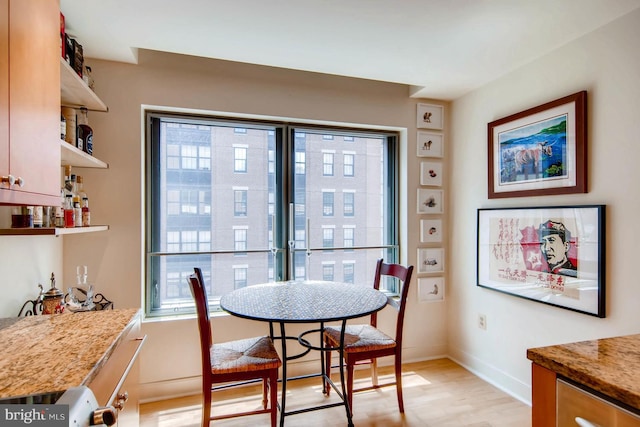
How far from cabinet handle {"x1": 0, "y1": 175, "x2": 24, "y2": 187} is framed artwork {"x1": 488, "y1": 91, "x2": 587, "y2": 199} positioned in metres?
2.61

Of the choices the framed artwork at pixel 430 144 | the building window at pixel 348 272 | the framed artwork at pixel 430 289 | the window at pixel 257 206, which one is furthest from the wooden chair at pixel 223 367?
the framed artwork at pixel 430 144

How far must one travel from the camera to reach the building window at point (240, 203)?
2.64 meters

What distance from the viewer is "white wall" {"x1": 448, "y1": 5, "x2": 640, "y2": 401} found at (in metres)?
1.75

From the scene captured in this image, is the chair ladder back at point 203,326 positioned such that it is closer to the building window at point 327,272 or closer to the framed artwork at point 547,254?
the building window at point 327,272

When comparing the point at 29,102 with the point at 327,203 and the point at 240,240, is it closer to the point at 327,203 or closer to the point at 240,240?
the point at 240,240

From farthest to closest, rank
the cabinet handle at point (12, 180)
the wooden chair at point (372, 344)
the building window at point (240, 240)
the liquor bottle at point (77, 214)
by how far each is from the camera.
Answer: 1. the building window at point (240, 240)
2. the wooden chair at point (372, 344)
3. the liquor bottle at point (77, 214)
4. the cabinet handle at point (12, 180)

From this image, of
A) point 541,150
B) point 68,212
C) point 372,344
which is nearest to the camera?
point 68,212

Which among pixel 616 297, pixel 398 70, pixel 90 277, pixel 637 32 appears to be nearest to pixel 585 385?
pixel 616 297

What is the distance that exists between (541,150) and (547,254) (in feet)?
2.25

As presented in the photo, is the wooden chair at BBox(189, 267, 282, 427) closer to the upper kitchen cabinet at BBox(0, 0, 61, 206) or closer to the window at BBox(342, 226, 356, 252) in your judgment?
the upper kitchen cabinet at BBox(0, 0, 61, 206)

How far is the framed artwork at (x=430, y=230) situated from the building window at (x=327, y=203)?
0.84 meters

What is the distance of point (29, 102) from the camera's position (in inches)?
41.8

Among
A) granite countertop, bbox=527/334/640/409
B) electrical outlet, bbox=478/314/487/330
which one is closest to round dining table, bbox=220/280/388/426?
granite countertop, bbox=527/334/640/409

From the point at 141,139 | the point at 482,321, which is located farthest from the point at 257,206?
the point at 482,321
